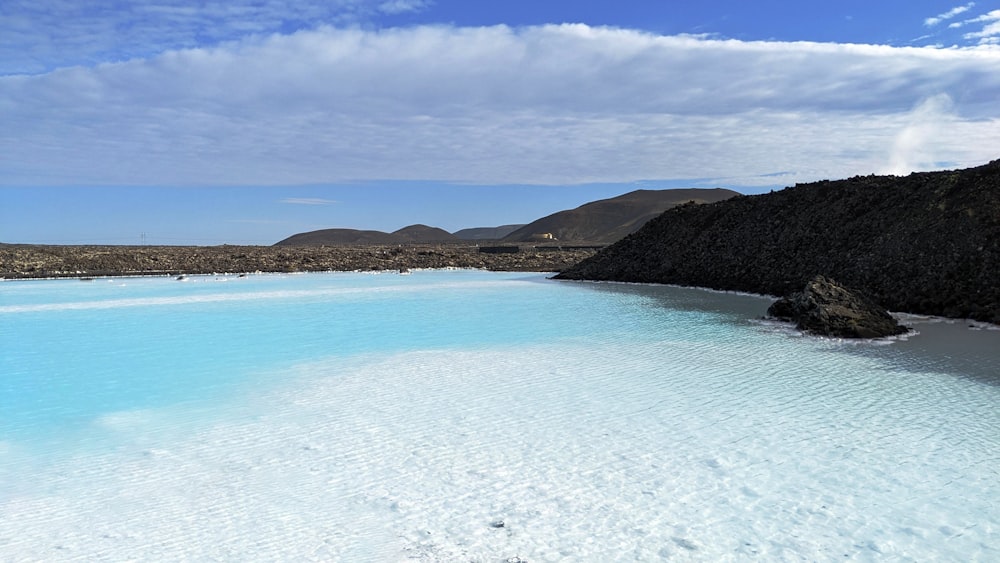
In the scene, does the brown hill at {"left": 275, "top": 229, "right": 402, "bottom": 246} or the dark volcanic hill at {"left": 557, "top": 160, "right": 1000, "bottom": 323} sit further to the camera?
the brown hill at {"left": 275, "top": 229, "right": 402, "bottom": 246}

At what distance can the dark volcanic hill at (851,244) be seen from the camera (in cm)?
1530

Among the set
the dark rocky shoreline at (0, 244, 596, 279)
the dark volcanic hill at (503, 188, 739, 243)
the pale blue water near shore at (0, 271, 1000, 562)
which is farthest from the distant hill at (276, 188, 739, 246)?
the pale blue water near shore at (0, 271, 1000, 562)

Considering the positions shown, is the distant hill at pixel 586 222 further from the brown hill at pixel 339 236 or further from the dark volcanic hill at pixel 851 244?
the dark volcanic hill at pixel 851 244

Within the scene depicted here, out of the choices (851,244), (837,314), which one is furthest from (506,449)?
(851,244)

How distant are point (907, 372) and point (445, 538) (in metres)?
7.32

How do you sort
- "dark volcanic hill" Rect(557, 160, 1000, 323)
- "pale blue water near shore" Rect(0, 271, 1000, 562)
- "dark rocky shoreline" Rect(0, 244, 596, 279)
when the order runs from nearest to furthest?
"pale blue water near shore" Rect(0, 271, 1000, 562)
"dark volcanic hill" Rect(557, 160, 1000, 323)
"dark rocky shoreline" Rect(0, 244, 596, 279)

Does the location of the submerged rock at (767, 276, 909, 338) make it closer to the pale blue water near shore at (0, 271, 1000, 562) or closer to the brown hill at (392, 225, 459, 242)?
the pale blue water near shore at (0, 271, 1000, 562)

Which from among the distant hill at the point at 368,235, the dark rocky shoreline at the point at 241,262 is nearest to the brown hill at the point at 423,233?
the distant hill at the point at 368,235

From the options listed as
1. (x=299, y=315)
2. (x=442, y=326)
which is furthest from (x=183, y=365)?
(x=299, y=315)

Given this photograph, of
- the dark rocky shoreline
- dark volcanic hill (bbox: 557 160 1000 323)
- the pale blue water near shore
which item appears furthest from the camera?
the dark rocky shoreline

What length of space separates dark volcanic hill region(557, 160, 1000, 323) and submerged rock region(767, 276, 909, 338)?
2646mm

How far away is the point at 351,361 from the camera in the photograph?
10047 millimetres

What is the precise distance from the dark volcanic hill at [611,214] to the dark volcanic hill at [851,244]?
10144cm

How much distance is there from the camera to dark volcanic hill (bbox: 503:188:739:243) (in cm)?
13888
